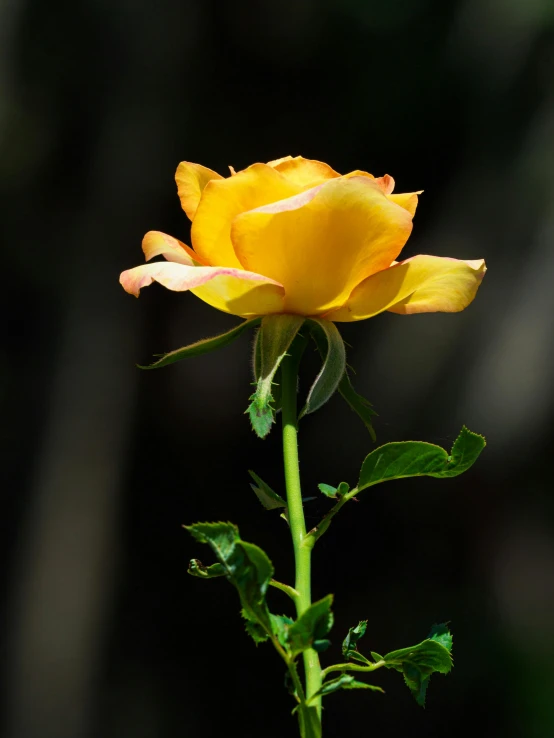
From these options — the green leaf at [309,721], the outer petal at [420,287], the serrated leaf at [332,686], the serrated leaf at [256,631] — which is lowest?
the green leaf at [309,721]

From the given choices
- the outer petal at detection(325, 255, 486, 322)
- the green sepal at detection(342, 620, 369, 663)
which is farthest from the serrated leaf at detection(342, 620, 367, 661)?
the outer petal at detection(325, 255, 486, 322)

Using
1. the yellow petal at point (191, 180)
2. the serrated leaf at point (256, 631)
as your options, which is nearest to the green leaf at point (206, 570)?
the serrated leaf at point (256, 631)

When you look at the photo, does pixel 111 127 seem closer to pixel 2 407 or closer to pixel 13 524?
pixel 2 407

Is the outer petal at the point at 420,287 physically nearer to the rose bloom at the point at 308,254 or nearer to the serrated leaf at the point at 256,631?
the rose bloom at the point at 308,254

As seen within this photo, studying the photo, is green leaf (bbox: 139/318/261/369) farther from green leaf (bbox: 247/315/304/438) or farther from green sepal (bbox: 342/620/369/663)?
green sepal (bbox: 342/620/369/663)

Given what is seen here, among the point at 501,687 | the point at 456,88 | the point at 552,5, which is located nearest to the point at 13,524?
the point at 501,687
